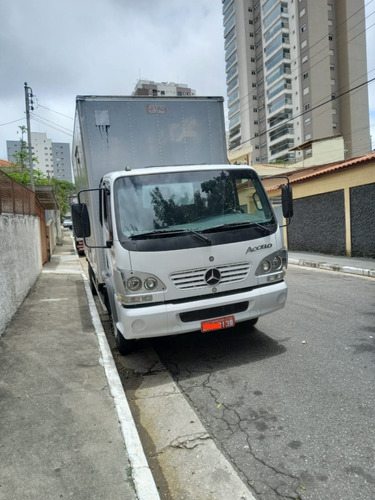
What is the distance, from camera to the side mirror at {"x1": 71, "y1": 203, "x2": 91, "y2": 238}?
15.0ft

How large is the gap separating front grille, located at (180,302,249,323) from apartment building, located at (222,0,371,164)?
57.0m

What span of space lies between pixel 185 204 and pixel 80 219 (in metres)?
1.41

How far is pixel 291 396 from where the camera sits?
3.39 m

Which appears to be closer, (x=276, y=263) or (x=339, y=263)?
(x=276, y=263)

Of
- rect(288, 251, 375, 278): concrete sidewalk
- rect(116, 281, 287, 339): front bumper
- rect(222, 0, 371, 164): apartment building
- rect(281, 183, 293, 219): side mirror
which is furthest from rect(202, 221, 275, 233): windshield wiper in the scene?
rect(222, 0, 371, 164): apartment building

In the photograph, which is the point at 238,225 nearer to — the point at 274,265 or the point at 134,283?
the point at 274,265

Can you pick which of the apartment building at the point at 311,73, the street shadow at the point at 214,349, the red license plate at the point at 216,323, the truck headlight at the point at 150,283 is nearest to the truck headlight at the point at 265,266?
the red license plate at the point at 216,323

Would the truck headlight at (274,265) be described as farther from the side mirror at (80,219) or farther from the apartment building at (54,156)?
the apartment building at (54,156)

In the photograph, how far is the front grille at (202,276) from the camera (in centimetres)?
387

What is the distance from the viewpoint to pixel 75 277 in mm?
11500

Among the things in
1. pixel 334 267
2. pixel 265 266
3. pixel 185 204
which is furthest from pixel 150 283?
pixel 334 267

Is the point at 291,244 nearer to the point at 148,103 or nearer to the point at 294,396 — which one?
the point at 148,103

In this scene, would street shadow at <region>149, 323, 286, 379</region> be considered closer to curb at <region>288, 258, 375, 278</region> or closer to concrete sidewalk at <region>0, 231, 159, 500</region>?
concrete sidewalk at <region>0, 231, 159, 500</region>

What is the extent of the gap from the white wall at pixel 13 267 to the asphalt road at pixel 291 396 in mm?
2514
